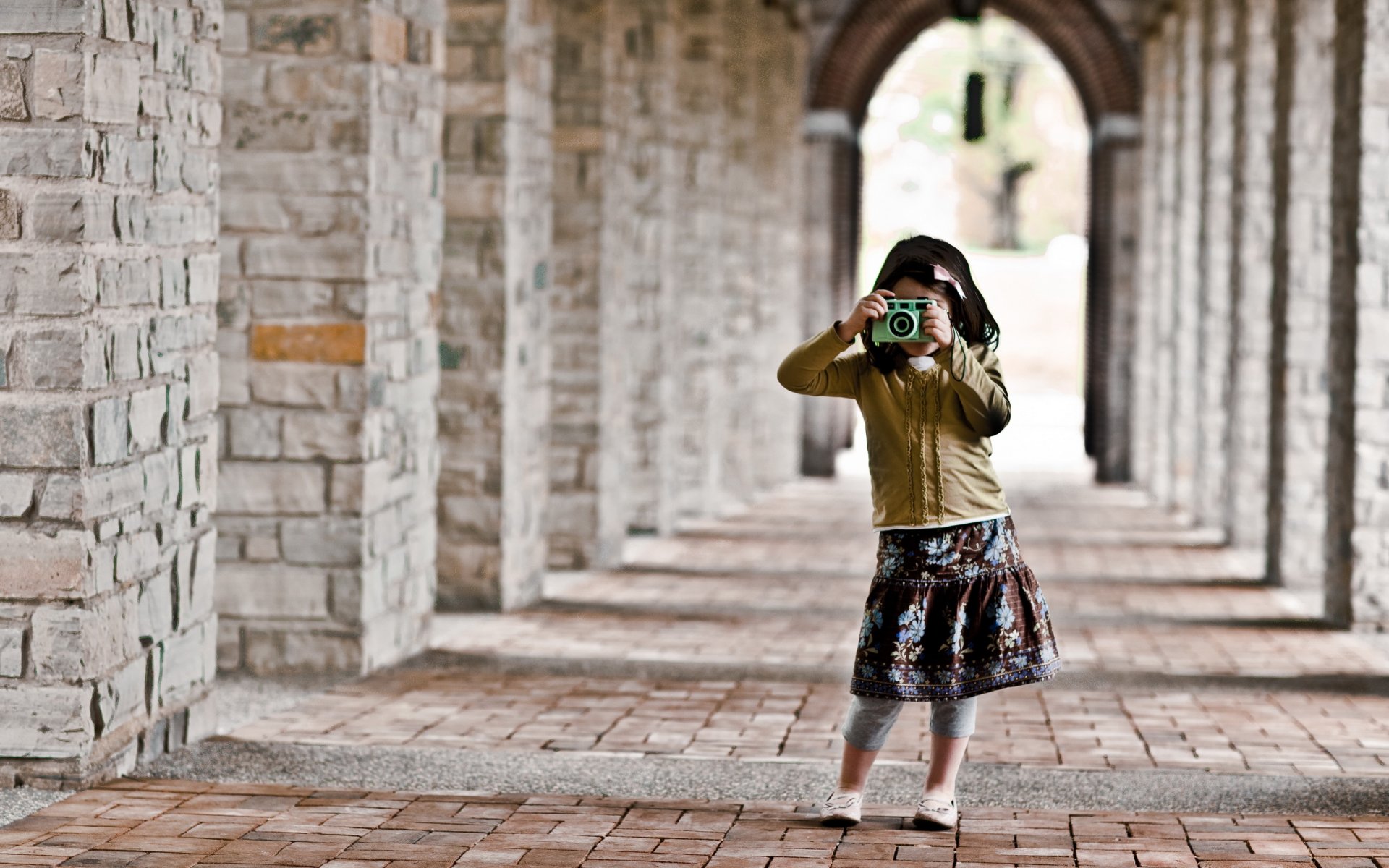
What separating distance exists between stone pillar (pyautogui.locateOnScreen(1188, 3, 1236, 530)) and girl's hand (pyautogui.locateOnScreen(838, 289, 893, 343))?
8.28 m

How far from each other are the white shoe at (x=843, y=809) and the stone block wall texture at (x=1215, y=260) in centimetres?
815

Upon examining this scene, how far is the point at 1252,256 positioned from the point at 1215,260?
5.14ft

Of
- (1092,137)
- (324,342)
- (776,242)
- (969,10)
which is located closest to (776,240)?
(776,242)

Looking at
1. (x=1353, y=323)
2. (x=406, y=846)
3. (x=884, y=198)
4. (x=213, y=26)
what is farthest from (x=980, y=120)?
(x=884, y=198)

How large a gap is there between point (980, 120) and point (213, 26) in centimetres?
1084

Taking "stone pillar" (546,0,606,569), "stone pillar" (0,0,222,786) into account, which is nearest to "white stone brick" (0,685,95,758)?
"stone pillar" (0,0,222,786)

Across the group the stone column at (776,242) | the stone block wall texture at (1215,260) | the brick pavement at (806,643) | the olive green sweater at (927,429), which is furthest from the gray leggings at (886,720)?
the stone column at (776,242)

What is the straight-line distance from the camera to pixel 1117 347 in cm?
1658

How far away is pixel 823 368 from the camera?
4207 millimetres

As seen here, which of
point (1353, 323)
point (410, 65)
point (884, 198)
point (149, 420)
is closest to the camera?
point (149, 420)

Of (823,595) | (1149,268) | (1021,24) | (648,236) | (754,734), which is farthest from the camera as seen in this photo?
(1021,24)

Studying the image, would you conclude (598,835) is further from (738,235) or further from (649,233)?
(738,235)

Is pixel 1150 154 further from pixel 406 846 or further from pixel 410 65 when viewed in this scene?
pixel 406 846

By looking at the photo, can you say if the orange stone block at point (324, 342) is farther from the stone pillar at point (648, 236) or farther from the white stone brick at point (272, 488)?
the stone pillar at point (648, 236)
